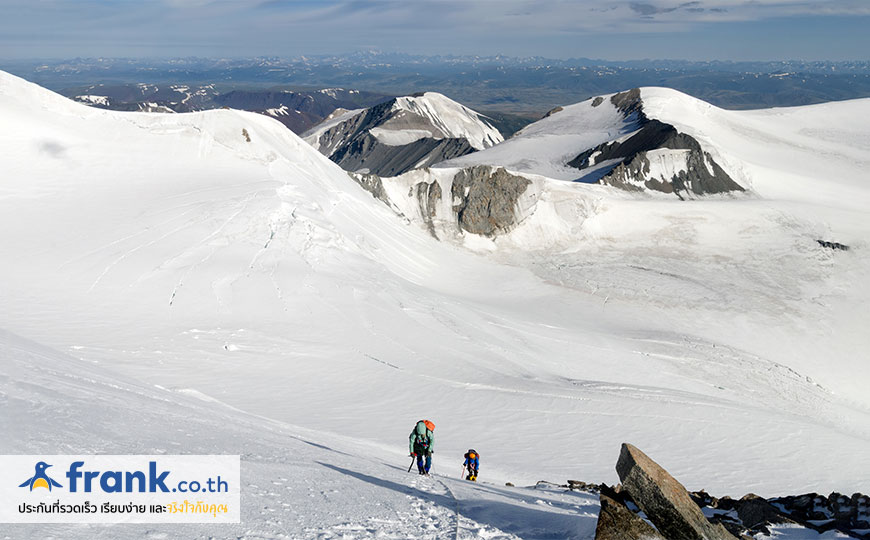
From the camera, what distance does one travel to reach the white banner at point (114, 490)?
22.5 ft

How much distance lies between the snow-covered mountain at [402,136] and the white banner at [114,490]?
303 ft

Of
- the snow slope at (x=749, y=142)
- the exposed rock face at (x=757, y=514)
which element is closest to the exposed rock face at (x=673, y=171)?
the snow slope at (x=749, y=142)

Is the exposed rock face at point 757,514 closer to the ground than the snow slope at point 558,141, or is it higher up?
closer to the ground

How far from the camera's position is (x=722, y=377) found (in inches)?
1110

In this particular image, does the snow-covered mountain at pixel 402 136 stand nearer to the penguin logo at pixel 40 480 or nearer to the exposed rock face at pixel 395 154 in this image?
the exposed rock face at pixel 395 154

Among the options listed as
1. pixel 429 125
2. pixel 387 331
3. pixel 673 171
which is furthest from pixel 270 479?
pixel 429 125

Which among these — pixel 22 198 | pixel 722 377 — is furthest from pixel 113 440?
pixel 22 198

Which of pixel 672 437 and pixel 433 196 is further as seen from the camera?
pixel 433 196

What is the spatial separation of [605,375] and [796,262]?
86.8 ft

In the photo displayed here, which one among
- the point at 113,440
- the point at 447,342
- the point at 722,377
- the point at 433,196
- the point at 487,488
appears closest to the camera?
the point at 113,440

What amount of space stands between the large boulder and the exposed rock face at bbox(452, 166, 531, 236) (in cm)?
4146

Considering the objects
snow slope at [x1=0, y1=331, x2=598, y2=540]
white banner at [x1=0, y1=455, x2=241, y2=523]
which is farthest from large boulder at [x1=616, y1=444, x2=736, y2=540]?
white banner at [x1=0, y1=455, x2=241, y2=523]

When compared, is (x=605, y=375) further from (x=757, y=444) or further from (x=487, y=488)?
(x=487, y=488)

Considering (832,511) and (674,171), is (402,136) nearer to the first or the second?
(674,171)
